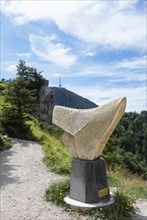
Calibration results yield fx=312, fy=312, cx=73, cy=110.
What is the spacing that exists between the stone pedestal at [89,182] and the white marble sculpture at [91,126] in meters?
0.20

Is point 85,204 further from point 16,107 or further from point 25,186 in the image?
point 16,107

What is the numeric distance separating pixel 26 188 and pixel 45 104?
21.0 meters

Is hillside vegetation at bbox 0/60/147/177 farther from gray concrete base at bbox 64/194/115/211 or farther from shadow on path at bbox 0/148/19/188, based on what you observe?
gray concrete base at bbox 64/194/115/211

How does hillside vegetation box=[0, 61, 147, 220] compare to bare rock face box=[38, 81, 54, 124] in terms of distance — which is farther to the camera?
bare rock face box=[38, 81, 54, 124]

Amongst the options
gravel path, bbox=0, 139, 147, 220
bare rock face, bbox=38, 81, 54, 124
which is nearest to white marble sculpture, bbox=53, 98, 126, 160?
gravel path, bbox=0, 139, 147, 220

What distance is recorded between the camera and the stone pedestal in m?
7.46

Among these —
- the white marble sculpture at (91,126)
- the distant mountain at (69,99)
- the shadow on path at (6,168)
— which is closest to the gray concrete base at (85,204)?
the white marble sculpture at (91,126)

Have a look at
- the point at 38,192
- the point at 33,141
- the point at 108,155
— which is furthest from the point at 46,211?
the point at 108,155

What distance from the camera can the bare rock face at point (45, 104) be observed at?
2994 centimetres

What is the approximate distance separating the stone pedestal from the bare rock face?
22.3 metres

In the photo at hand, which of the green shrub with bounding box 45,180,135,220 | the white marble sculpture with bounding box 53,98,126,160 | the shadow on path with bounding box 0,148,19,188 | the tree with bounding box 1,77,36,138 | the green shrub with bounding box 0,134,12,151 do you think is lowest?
the green shrub with bounding box 45,180,135,220

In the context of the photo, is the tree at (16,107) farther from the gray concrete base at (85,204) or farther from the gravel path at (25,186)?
the gray concrete base at (85,204)

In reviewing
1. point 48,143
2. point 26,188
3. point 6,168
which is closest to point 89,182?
point 26,188

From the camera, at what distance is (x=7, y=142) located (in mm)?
15719
